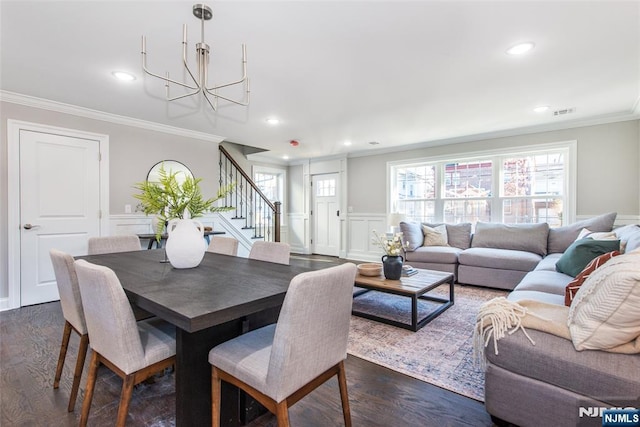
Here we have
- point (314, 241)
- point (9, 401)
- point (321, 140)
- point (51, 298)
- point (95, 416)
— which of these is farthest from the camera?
point (314, 241)

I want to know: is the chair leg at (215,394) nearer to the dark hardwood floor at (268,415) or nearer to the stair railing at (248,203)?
the dark hardwood floor at (268,415)

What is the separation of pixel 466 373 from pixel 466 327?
813mm

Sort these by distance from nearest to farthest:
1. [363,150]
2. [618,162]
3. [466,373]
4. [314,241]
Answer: [466,373], [618,162], [363,150], [314,241]

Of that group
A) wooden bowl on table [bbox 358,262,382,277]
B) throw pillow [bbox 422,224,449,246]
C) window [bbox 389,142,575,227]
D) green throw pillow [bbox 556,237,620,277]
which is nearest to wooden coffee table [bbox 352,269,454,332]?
wooden bowl on table [bbox 358,262,382,277]

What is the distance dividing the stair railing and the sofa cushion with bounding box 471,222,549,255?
333cm

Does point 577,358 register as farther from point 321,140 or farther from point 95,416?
point 321,140

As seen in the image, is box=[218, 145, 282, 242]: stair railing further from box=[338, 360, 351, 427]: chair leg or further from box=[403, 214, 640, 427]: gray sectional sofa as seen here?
box=[403, 214, 640, 427]: gray sectional sofa

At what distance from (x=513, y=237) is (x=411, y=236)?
4.53ft

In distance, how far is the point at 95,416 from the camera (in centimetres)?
159

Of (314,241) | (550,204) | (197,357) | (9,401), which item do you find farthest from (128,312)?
(314,241)

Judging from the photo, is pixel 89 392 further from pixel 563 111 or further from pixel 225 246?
pixel 563 111

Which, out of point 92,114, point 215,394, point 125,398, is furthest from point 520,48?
point 92,114

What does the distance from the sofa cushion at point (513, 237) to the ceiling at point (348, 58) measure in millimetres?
1501

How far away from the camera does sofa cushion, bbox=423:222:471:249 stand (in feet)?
15.4
